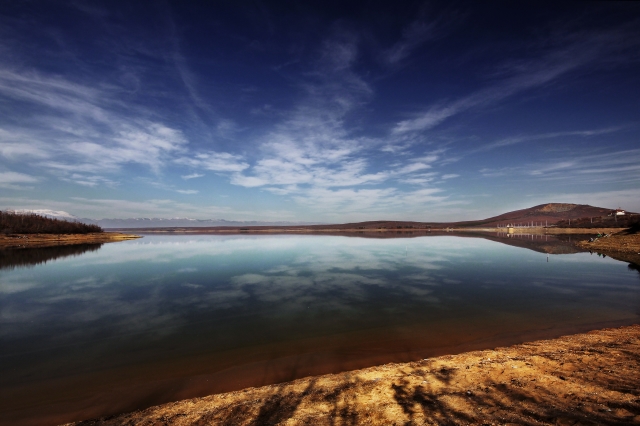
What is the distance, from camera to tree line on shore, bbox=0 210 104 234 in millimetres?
57812

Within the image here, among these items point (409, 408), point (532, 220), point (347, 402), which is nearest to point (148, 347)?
point (347, 402)

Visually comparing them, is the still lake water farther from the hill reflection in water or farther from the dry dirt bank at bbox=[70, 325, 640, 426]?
the hill reflection in water

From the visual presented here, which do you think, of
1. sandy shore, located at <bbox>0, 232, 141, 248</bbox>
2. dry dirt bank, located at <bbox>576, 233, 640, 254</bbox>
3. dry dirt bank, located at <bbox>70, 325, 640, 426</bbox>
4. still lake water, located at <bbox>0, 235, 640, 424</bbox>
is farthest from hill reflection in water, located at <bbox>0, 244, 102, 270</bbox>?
dry dirt bank, located at <bbox>576, 233, 640, 254</bbox>

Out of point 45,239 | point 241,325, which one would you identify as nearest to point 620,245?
point 241,325

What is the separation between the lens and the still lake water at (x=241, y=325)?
6.82m

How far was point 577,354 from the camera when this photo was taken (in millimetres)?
6832

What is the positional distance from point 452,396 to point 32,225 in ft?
289

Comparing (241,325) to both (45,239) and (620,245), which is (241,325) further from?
(45,239)

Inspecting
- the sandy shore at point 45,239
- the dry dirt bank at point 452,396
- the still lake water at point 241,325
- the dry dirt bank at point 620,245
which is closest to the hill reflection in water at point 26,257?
the still lake water at point 241,325

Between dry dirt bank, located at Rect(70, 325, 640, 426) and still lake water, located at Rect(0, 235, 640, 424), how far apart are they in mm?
1086

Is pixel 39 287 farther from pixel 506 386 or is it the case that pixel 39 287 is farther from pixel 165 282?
pixel 506 386

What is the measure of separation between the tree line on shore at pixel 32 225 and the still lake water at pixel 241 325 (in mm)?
55117

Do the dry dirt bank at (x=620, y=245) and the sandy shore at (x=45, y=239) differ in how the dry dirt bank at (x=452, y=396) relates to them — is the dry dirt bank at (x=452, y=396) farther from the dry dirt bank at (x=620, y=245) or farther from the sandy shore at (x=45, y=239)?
the sandy shore at (x=45, y=239)

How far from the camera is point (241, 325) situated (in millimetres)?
10555
